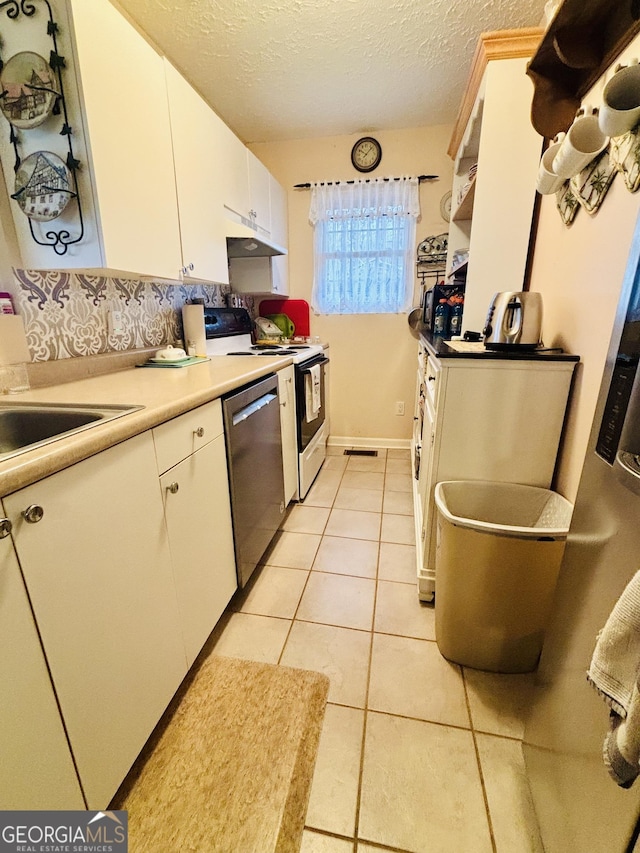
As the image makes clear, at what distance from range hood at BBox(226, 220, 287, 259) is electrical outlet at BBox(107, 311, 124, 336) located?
79cm

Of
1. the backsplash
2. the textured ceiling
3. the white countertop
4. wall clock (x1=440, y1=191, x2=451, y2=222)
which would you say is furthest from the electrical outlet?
wall clock (x1=440, y1=191, x2=451, y2=222)

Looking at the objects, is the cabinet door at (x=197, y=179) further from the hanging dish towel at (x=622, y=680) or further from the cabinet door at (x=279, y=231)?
the hanging dish towel at (x=622, y=680)

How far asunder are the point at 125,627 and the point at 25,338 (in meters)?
1.05

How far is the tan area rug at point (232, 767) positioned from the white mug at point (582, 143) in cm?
186

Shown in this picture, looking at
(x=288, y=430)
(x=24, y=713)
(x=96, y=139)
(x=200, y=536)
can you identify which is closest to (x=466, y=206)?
(x=288, y=430)

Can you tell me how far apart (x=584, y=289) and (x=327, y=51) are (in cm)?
181

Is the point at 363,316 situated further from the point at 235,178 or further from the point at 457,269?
the point at 235,178

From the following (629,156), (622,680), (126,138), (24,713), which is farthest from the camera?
(126,138)

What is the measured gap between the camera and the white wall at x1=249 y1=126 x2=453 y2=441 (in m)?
2.76

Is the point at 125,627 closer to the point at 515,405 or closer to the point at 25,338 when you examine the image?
the point at 25,338

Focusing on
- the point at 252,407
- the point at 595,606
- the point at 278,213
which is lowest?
the point at 595,606

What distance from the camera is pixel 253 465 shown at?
1.61 metres

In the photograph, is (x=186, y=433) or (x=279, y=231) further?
(x=279, y=231)

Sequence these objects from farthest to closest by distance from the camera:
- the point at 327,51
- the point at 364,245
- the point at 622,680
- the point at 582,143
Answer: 1. the point at 364,245
2. the point at 327,51
3. the point at 582,143
4. the point at 622,680
